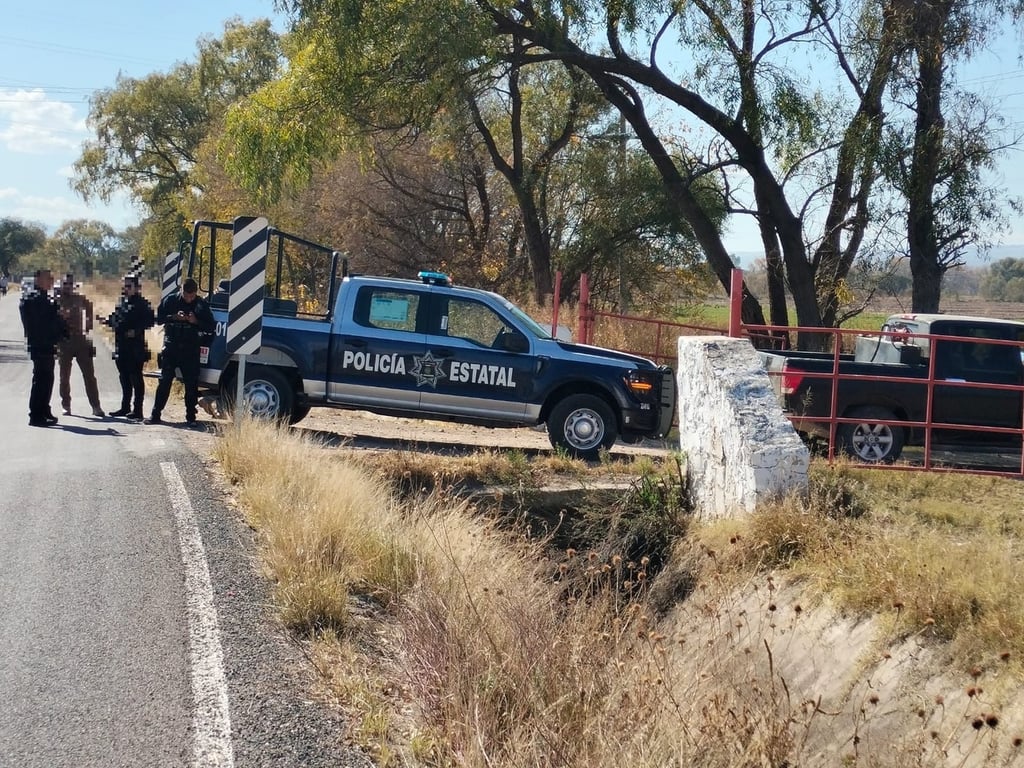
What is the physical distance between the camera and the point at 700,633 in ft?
21.3

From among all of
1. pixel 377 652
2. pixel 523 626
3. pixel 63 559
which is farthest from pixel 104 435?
pixel 523 626

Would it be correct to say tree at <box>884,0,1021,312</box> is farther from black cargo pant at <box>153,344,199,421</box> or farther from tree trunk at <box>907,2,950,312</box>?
black cargo pant at <box>153,344,199,421</box>

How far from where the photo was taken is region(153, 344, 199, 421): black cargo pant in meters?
13.5

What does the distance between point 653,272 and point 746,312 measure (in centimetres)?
637

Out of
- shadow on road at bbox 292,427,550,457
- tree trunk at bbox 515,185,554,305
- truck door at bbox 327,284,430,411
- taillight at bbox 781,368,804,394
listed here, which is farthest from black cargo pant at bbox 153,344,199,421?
tree trunk at bbox 515,185,554,305

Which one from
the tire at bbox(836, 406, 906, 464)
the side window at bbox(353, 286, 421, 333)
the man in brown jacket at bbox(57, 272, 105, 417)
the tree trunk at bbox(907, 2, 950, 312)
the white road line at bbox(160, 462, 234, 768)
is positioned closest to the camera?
the white road line at bbox(160, 462, 234, 768)

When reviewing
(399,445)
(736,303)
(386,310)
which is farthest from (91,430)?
(736,303)

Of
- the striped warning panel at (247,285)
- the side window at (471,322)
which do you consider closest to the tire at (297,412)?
the striped warning panel at (247,285)

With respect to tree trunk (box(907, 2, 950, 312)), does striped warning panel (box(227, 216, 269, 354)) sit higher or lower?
lower

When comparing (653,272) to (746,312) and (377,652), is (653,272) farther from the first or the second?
(377,652)

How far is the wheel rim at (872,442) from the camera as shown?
12.4 m

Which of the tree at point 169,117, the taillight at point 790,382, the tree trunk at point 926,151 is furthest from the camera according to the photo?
the tree at point 169,117

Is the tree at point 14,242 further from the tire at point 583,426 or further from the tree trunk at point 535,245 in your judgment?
the tire at point 583,426

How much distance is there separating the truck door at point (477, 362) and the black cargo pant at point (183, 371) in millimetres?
2869
